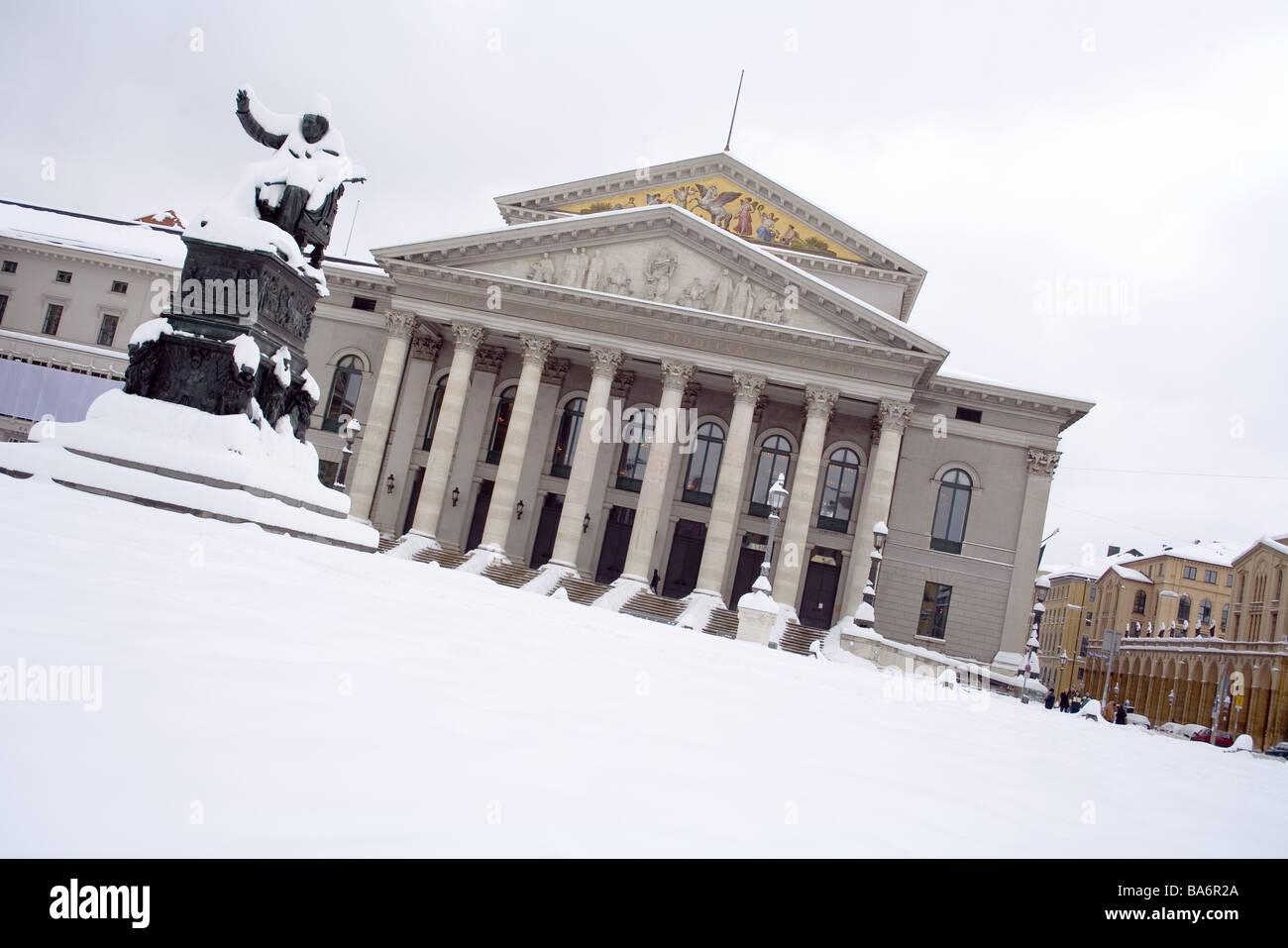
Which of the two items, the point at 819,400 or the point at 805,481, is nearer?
the point at 819,400

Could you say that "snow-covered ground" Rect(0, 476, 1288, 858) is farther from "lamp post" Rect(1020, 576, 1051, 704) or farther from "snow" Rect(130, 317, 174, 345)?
"lamp post" Rect(1020, 576, 1051, 704)

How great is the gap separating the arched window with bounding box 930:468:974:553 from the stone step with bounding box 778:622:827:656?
6.73 m

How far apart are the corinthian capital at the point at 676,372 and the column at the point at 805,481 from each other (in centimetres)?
427

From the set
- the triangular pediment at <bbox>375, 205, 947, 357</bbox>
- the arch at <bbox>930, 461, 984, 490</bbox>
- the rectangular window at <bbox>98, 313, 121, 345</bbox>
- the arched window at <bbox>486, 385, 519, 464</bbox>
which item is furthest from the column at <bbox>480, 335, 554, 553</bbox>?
the rectangular window at <bbox>98, 313, 121, 345</bbox>

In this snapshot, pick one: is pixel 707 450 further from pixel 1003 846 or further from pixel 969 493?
pixel 1003 846

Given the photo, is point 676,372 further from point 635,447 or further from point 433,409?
point 433,409

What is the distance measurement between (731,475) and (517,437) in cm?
796

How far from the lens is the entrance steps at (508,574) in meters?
30.4

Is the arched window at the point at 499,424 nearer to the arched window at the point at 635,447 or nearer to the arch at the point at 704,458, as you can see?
the arched window at the point at 635,447

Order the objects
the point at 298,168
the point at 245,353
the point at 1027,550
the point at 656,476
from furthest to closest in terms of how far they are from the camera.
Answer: the point at 1027,550
the point at 656,476
the point at 298,168
the point at 245,353

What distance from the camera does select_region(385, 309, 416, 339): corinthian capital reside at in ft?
110

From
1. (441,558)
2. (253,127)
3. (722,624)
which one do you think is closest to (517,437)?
(441,558)

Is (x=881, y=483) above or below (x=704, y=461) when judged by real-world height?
below

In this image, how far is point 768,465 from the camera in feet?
117
